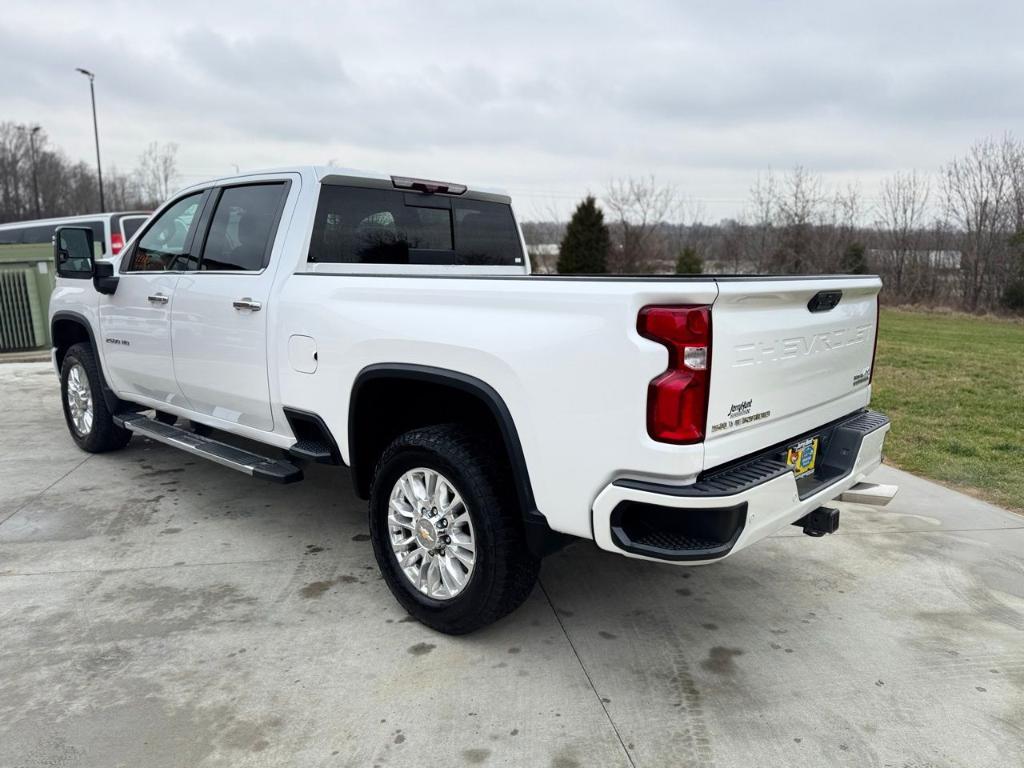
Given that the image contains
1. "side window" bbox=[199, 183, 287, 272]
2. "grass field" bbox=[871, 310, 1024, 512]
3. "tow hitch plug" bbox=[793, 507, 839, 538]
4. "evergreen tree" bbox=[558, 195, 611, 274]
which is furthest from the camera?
"evergreen tree" bbox=[558, 195, 611, 274]

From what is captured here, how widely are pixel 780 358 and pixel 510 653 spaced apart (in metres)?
1.59

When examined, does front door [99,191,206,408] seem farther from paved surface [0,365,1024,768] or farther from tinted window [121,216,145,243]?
tinted window [121,216,145,243]

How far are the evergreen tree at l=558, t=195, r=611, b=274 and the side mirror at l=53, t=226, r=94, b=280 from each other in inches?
724

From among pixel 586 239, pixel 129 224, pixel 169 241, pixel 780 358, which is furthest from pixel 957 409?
pixel 586 239

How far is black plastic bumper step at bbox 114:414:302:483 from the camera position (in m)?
3.81

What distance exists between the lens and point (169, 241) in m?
4.68

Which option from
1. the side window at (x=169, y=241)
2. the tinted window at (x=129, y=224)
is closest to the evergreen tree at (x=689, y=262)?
the tinted window at (x=129, y=224)

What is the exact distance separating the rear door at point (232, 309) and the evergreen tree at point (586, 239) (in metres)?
18.9

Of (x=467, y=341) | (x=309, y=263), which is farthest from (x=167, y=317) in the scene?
(x=467, y=341)

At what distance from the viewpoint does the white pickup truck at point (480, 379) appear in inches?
95.7

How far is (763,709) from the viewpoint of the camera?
2.68 m

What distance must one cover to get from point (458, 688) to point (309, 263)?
2134mm

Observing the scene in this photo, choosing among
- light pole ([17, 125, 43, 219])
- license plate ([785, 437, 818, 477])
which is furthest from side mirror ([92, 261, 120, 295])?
light pole ([17, 125, 43, 219])

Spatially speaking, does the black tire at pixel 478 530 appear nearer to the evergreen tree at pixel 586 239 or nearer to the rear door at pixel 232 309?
the rear door at pixel 232 309
